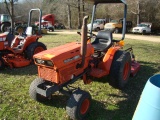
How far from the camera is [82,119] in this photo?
3471 mm

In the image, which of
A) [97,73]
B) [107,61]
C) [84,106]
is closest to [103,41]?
[107,61]

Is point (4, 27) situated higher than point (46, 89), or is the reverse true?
point (4, 27)

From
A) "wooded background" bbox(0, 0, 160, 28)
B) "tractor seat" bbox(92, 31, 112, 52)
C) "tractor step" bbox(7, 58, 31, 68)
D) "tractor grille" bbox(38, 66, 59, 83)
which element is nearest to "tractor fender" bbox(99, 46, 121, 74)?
"tractor seat" bbox(92, 31, 112, 52)

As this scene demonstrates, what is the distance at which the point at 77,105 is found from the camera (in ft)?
10.8

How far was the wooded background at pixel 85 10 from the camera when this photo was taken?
25250 mm

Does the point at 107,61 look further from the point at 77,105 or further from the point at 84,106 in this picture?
the point at 77,105

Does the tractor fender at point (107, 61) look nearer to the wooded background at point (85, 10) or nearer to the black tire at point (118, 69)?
the black tire at point (118, 69)

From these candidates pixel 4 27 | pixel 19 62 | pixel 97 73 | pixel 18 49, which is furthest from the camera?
pixel 4 27

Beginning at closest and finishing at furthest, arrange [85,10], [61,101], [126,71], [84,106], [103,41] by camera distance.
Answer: [84,106]
[61,101]
[126,71]
[103,41]
[85,10]

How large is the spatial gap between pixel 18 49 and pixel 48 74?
3676 mm

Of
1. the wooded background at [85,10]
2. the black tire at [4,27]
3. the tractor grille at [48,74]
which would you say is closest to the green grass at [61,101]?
the tractor grille at [48,74]

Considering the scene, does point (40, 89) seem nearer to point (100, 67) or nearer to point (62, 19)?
point (100, 67)

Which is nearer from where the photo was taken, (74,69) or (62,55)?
(62,55)

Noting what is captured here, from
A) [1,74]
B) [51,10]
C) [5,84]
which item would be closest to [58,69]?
[5,84]
